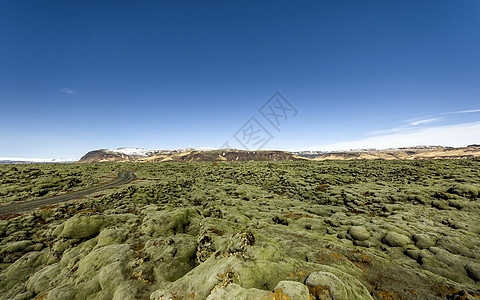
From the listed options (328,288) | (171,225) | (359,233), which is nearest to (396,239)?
(359,233)

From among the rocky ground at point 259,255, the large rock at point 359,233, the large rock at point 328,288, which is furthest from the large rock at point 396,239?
the large rock at point 328,288

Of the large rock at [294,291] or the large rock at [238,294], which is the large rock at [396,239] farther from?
the large rock at [238,294]

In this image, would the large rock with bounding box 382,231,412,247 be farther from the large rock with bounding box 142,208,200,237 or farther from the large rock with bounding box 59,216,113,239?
the large rock with bounding box 59,216,113,239

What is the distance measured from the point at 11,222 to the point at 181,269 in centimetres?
2808

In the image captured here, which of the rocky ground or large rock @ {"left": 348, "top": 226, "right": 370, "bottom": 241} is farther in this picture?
large rock @ {"left": 348, "top": 226, "right": 370, "bottom": 241}

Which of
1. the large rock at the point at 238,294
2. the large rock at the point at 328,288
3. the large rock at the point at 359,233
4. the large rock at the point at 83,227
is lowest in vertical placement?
the large rock at the point at 359,233

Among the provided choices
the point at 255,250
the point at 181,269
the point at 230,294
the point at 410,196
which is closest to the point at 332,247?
the point at 255,250

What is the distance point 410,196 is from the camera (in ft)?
74.5

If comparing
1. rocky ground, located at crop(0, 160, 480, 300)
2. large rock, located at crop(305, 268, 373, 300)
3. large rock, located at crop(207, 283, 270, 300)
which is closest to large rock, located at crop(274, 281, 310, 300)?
rocky ground, located at crop(0, 160, 480, 300)

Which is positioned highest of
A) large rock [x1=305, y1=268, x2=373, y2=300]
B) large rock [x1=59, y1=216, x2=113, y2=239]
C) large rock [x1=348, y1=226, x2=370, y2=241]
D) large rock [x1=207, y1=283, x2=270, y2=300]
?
large rock [x1=207, y1=283, x2=270, y2=300]

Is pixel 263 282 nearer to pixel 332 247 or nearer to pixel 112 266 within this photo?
pixel 332 247

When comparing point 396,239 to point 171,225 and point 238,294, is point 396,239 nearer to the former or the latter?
point 238,294

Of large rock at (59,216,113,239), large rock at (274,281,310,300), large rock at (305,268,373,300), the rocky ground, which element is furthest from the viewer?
large rock at (59,216,113,239)

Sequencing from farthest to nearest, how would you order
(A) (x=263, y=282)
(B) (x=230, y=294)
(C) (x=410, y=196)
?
1. (C) (x=410, y=196)
2. (A) (x=263, y=282)
3. (B) (x=230, y=294)
